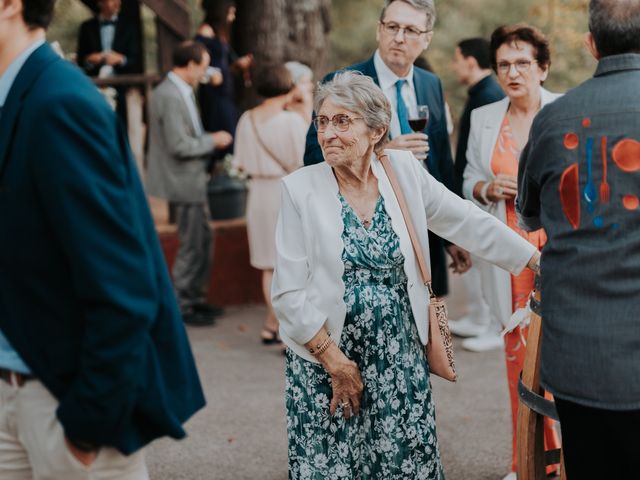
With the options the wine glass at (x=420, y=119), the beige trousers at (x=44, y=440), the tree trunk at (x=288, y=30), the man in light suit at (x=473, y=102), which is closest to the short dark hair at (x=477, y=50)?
the man in light suit at (x=473, y=102)

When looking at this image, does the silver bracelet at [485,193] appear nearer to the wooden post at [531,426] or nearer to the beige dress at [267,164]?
the wooden post at [531,426]

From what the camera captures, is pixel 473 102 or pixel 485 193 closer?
pixel 485 193

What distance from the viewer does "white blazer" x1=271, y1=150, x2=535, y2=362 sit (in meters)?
3.65

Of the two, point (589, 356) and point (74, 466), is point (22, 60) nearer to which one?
point (74, 466)

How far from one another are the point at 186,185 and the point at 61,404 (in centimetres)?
590

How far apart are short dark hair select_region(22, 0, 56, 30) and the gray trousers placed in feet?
18.8

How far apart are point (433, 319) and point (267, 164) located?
401 centimetres

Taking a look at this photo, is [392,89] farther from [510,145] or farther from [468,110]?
[468,110]

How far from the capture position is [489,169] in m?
4.90

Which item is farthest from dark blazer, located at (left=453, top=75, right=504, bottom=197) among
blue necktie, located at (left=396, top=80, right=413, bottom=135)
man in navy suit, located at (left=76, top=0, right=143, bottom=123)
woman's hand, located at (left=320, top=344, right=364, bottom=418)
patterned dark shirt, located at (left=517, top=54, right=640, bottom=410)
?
man in navy suit, located at (left=76, top=0, right=143, bottom=123)

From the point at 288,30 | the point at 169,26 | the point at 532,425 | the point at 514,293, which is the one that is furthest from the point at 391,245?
the point at 288,30

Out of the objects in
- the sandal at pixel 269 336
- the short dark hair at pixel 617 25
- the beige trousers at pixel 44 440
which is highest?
the short dark hair at pixel 617 25

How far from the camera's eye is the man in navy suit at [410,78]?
15.8ft

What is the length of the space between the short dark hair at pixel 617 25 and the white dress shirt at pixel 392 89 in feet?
6.29
